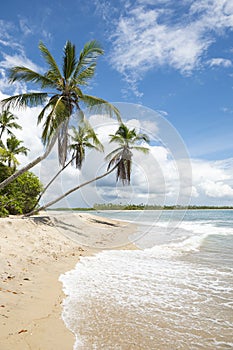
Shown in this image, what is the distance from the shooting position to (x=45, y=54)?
11008 mm

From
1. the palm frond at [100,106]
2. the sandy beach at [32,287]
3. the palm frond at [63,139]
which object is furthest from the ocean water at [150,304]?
the palm frond at [100,106]

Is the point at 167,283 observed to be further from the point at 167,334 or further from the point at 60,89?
the point at 60,89

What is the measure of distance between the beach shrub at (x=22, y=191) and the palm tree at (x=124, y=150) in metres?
6.14

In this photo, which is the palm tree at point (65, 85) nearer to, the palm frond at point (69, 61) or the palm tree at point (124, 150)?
the palm frond at point (69, 61)

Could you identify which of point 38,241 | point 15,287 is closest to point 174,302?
point 15,287

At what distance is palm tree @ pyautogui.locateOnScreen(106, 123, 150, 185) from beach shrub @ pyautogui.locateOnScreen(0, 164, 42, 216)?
6.14 m

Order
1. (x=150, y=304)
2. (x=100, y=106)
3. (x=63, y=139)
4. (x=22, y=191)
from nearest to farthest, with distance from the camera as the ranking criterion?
(x=150, y=304) → (x=63, y=139) → (x=100, y=106) → (x=22, y=191)

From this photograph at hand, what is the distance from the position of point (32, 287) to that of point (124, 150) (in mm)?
16032

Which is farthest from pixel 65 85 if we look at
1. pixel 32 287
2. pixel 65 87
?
pixel 32 287

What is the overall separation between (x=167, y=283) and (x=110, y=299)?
1.67m

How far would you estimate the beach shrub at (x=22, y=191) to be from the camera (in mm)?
16359

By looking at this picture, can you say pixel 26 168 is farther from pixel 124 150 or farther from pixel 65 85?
pixel 124 150

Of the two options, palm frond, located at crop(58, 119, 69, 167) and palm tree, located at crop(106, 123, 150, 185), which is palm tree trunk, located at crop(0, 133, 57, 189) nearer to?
palm frond, located at crop(58, 119, 69, 167)

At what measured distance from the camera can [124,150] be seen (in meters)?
20.2
